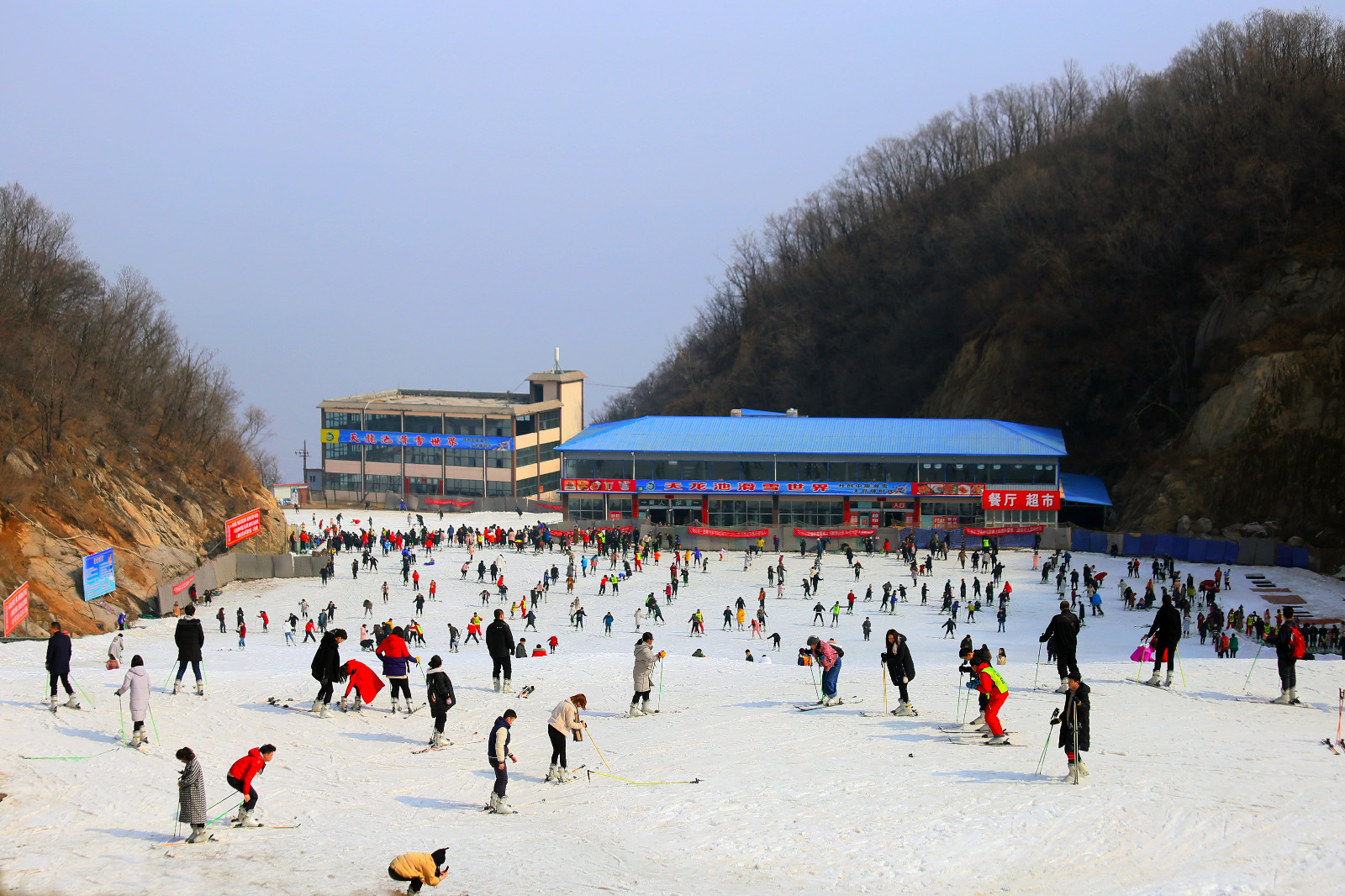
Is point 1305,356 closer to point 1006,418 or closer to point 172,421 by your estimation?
point 1006,418

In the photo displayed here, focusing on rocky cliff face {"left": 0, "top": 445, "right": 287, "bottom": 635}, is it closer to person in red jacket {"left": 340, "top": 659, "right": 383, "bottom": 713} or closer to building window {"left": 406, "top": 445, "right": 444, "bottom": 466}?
person in red jacket {"left": 340, "top": 659, "right": 383, "bottom": 713}

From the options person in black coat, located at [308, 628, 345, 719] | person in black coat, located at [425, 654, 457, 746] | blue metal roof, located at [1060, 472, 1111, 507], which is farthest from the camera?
blue metal roof, located at [1060, 472, 1111, 507]

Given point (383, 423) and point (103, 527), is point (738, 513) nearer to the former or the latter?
point (103, 527)

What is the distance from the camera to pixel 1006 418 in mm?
74875

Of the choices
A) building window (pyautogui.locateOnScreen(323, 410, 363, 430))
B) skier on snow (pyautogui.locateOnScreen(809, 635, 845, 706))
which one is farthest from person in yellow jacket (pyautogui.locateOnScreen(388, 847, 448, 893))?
building window (pyautogui.locateOnScreen(323, 410, 363, 430))

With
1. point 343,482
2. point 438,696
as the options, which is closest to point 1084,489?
point 438,696

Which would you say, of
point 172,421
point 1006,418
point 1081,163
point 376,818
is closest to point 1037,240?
point 1081,163

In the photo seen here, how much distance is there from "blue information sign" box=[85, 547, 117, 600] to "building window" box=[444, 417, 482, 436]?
48.4m

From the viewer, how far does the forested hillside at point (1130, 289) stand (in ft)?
183

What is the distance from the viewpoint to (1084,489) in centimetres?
6244

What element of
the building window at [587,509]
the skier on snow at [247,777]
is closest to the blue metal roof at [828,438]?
the building window at [587,509]

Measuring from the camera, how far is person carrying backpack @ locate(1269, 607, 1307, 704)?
1820 centimetres

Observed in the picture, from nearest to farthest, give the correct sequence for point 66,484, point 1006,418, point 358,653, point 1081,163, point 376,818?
point 376,818 < point 358,653 < point 66,484 < point 1006,418 < point 1081,163

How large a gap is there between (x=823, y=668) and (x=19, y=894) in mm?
11755
